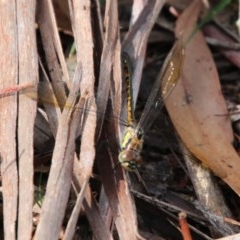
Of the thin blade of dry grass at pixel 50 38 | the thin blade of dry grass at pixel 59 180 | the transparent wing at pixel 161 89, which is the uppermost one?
the thin blade of dry grass at pixel 50 38

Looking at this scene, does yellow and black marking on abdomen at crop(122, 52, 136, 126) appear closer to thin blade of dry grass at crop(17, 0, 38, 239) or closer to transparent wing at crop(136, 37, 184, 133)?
transparent wing at crop(136, 37, 184, 133)

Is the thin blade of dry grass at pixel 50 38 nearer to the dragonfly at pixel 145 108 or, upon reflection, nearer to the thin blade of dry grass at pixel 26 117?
the thin blade of dry grass at pixel 26 117

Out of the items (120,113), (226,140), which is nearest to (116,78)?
(120,113)

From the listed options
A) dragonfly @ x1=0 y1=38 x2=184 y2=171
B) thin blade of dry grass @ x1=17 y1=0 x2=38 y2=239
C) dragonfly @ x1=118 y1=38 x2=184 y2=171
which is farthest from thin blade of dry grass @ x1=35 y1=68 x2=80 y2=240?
dragonfly @ x1=118 y1=38 x2=184 y2=171

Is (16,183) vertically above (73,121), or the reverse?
(73,121)

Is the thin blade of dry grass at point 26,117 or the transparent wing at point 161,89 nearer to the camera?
the thin blade of dry grass at point 26,117

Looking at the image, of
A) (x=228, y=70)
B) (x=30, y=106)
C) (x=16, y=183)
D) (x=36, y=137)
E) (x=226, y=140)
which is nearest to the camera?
(x=16, y=183)

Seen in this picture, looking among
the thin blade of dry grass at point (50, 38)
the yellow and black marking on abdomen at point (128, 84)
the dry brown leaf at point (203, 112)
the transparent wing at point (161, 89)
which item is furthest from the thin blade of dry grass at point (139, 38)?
the thin blade of dry grass at point (50, 38)

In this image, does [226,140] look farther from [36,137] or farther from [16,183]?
[16,183]
